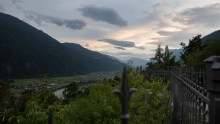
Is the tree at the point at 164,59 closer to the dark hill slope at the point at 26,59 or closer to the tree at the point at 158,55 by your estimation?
the tree at the point at 158,55

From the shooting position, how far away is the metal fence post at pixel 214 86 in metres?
1.96

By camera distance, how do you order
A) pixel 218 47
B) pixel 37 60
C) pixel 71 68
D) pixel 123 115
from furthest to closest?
pixel 71 68
pixel 37 60
pixel 218 47
pixel 123 115

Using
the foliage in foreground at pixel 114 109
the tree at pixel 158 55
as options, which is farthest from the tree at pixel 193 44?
the foliage in foreground at pixel 114 109

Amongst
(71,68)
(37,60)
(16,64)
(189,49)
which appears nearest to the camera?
(189,49)

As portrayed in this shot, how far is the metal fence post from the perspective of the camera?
6.41ft

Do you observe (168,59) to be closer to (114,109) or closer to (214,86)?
(114,109)

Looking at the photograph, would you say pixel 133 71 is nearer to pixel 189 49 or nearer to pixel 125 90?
pixel 125 90

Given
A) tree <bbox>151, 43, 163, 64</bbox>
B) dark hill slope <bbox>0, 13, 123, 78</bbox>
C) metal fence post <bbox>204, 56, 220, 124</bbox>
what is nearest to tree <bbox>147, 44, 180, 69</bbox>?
tree <bbox>151, 43, 163, 64</bbox>

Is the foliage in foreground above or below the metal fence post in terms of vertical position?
below

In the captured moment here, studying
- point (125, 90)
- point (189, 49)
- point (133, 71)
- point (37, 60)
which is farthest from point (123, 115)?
point (37, 60)

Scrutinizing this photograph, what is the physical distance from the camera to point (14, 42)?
5335 inches

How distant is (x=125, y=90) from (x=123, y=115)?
0.20m

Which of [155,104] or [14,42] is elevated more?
[14,42]

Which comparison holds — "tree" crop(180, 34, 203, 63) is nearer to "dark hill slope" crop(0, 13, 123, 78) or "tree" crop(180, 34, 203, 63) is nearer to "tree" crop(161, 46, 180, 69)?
"tree" crop(161, 46, 180, 69)
